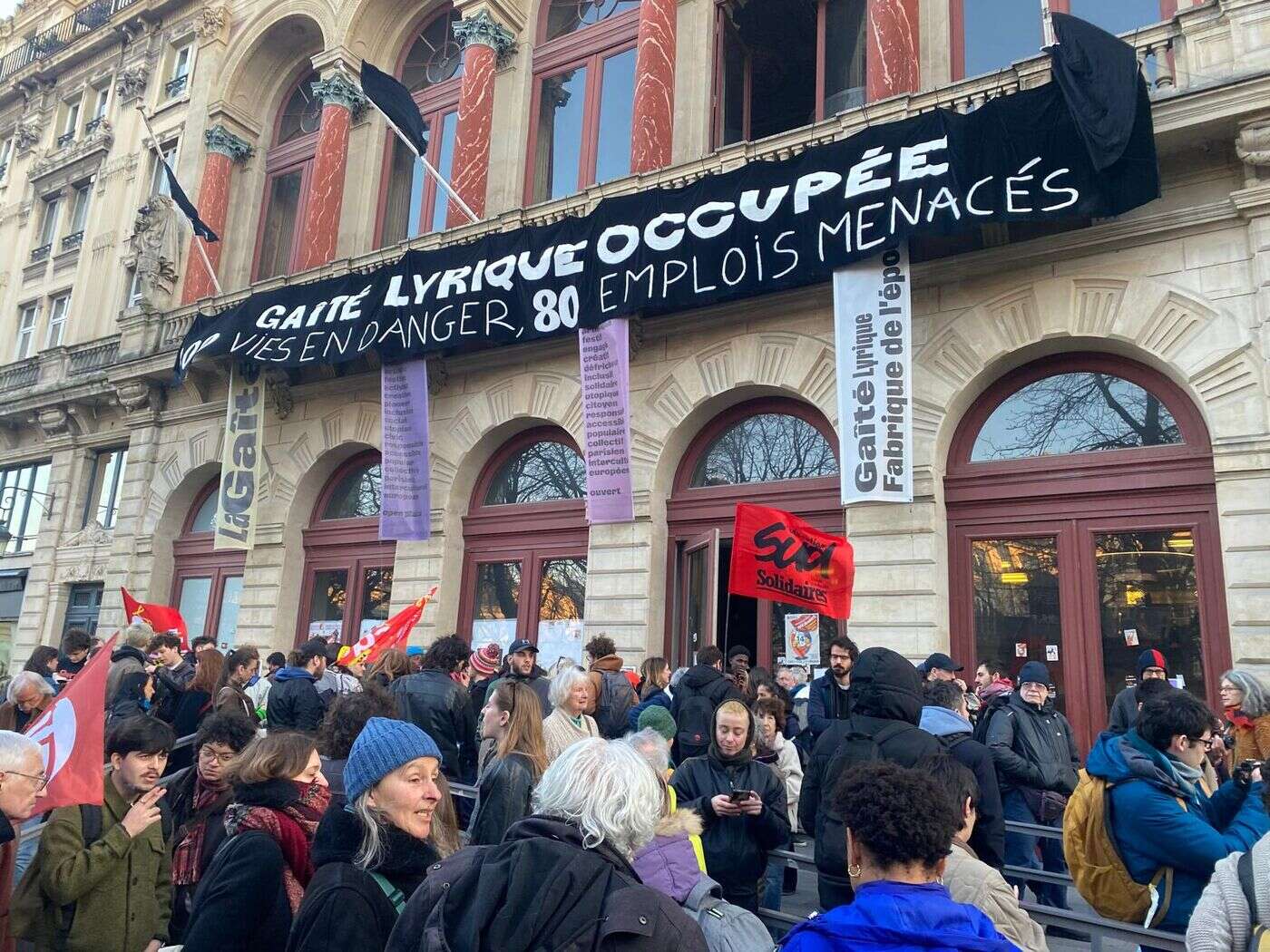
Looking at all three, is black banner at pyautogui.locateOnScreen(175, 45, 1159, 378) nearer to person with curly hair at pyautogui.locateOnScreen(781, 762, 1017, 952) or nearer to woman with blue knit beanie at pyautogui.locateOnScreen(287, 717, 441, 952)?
person with curly hair at pyautogui.locateOnScreen(781, 762, 1017, 952)

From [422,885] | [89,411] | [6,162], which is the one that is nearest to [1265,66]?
Answer: [422,885]

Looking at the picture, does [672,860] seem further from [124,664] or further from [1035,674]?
[124,664]

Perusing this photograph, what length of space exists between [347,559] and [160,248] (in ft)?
33.9

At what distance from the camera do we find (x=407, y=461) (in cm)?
1605

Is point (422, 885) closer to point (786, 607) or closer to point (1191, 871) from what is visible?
point (1191, 871)

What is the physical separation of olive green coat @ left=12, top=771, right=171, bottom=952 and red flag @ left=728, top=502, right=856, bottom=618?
21.2 feet

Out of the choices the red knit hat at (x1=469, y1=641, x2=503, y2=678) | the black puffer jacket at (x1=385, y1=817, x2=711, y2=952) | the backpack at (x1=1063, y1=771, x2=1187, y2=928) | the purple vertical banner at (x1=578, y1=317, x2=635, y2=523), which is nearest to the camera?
the black puffer jacket at (x1=385, y1=817, x2=711, y2=952)

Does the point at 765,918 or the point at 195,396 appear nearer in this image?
the point at 765,918

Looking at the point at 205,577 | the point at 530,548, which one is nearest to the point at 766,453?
the point at 530,548

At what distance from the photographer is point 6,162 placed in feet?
102

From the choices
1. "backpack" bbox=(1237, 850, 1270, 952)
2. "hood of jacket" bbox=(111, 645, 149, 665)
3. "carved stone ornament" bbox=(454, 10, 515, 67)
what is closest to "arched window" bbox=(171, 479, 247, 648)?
"hood of jacket" bbox=(111, 645, 149, 665)

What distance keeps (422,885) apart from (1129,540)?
10.5 meters

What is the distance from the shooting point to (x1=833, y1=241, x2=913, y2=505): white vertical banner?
11.4 m

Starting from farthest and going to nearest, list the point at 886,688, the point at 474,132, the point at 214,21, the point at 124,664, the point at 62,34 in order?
the point at 62,34 → the point at 214,21 → the point at 474,132 → the point at 124,664 → the point at 886,688
